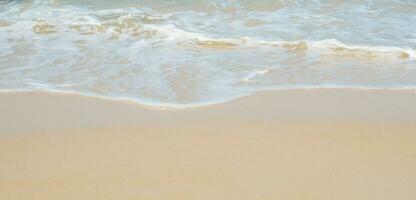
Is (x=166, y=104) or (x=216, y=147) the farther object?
(x=166, y=104)

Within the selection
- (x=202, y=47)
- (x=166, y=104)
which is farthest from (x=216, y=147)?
(x=202, y=47)

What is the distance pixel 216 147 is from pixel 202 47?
2193 millimetres

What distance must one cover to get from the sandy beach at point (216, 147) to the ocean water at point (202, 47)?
27 centimetres

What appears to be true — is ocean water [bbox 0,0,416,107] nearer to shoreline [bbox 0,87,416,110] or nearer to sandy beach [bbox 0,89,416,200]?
shoreline [bbox 0,87,416,110]

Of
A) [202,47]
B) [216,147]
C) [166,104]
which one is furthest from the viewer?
[202,47]

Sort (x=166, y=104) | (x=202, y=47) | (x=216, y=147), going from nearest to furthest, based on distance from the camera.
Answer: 1. (x=216, y=147)
2. (x=166, y=104)
3. (x=202, y=47)

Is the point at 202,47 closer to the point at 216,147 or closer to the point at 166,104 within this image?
the point at 166,104

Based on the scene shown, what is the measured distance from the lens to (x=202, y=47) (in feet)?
17.0

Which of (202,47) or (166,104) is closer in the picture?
(166,104)

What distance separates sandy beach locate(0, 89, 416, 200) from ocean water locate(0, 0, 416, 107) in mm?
272

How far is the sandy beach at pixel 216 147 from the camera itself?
107 inches

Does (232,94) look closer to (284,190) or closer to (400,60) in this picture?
(284,190)

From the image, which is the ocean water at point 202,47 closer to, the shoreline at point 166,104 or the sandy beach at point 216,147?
the shoreline at point 166,104

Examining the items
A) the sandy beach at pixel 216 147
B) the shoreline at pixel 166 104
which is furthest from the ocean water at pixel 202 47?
the sandy beach at pixel 216 147
